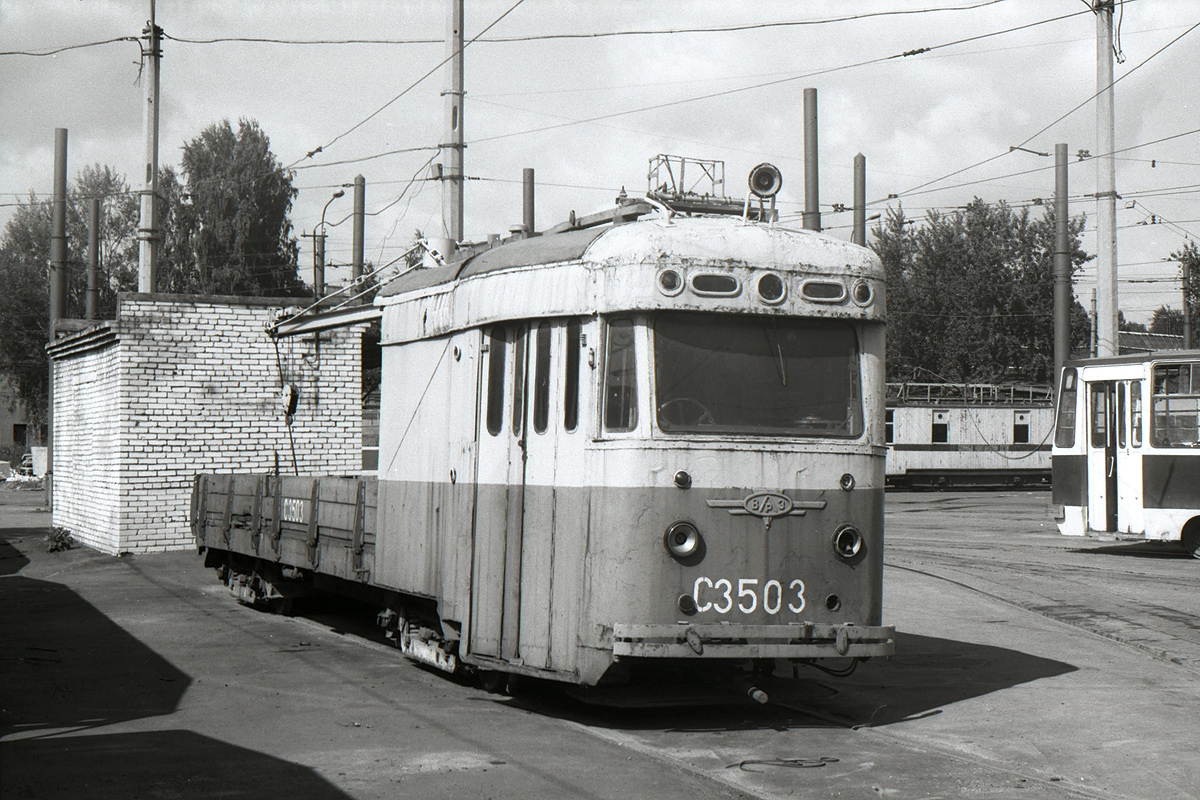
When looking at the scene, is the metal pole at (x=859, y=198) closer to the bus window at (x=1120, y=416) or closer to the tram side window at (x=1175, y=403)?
the bus window at (x=1120, y=416)

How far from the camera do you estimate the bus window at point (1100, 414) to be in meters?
21.1

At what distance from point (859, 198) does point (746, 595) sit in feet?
81.9

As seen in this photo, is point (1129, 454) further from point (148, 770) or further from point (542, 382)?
point (148, 770)

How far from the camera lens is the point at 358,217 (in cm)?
3894

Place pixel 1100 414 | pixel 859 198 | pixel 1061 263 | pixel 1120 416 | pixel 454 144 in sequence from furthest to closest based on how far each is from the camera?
pixel 859 198
pixel 1061 263
pixel 1100 414
pixel 1120 416
pixel 454 144

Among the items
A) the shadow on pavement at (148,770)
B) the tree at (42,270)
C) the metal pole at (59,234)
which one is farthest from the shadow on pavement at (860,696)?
the tree at (42,270)

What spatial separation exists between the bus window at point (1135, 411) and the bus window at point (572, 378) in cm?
1471

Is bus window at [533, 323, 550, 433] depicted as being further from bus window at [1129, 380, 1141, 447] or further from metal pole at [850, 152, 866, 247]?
metal pole at [850, 152, 866, 247]

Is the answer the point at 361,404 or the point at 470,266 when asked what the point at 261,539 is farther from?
the point at 361,404

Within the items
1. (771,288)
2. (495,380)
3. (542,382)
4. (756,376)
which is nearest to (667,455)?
(756,376)

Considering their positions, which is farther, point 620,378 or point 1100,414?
point 1100,414

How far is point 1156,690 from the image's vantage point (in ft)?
32.6

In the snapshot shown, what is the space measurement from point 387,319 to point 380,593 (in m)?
2.38

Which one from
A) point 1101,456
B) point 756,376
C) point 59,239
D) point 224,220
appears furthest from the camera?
point 224,220
